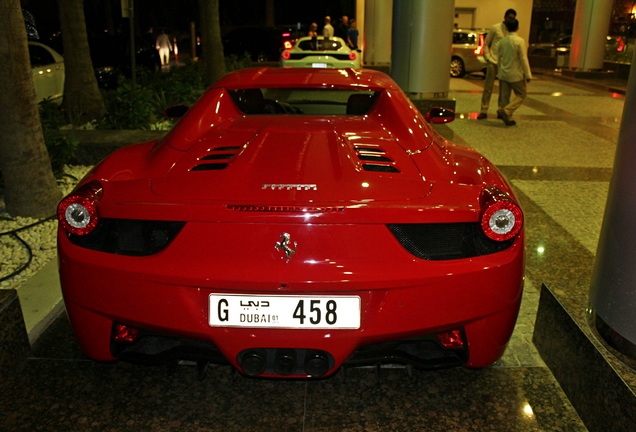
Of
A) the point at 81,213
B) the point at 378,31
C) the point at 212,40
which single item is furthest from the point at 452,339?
the point at 378,31

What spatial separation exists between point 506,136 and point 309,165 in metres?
6.96

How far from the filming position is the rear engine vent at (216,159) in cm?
255

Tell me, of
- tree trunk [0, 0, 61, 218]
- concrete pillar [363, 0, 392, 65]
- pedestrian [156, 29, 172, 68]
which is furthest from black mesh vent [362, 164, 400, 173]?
concrete pillar [363, 0, 392, 65]

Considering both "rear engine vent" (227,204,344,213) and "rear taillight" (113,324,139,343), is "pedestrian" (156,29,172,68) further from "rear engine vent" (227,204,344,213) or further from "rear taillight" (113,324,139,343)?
"rear engine vent" (227,204,344,213)

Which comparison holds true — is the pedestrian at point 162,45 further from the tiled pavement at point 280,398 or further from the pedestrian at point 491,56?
the tiled pavement at point 280,398

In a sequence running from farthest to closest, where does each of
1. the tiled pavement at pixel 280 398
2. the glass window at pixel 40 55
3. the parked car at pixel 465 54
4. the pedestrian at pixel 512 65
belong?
the parked car at pixel 465 54, the glass window at pixel 40 55, the pedestrian at pixel 512 65, the tiled pavement at pixel 280 398

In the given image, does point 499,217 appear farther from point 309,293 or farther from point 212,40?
point 212,40

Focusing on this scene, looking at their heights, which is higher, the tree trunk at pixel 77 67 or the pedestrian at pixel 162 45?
the tree trunk at pixel 77 67

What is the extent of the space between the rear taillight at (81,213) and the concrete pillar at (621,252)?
2.03 metres

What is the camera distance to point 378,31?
874 inches

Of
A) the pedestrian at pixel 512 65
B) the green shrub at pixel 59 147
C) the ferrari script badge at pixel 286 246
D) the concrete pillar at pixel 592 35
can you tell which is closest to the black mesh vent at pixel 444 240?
the ferrari script badge at pixel 286 246

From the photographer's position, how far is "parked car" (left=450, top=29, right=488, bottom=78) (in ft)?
67.0

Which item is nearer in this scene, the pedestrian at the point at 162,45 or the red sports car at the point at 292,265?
the red sports car at the point at 292,265

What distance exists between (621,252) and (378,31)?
21.0m
